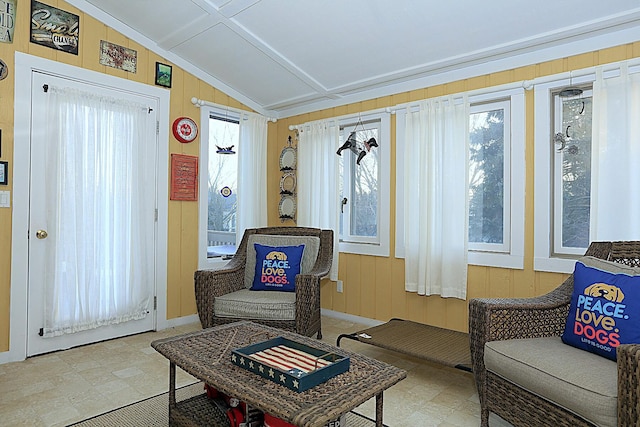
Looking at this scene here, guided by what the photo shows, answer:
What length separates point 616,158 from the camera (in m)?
2.52

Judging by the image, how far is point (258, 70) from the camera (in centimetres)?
384

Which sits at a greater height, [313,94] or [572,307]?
[313,94]

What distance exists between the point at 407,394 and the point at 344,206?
2036mm

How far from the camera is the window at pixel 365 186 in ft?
12.3

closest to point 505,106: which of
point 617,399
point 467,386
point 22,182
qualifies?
point 467,386

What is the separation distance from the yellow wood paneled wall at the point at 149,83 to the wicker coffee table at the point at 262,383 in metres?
1.88

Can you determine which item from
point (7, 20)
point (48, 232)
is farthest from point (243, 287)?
point (7, 20)

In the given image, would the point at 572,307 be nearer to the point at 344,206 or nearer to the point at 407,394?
the point at 407,394

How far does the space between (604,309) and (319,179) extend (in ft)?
9.15

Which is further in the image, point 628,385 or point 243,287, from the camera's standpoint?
point 243,287

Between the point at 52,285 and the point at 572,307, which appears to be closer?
the point at 572,307

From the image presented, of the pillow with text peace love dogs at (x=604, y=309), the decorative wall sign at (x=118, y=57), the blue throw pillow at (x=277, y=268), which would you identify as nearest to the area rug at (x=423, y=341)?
the pillow with text peace love dogs at (x=604, y=309)

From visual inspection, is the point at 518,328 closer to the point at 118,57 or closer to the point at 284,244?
the point at 284,244

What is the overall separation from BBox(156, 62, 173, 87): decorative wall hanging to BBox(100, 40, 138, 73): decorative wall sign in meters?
0.20
